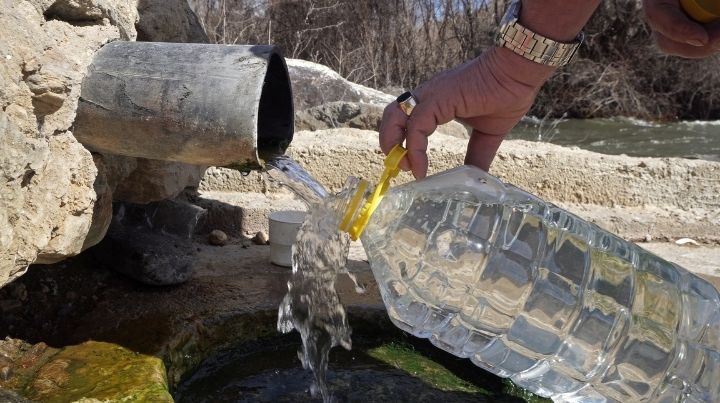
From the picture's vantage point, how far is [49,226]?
A: 6.24 ft

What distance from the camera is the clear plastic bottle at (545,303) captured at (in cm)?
202

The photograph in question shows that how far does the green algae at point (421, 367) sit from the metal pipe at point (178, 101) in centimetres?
123

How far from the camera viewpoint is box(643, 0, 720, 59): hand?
180 centimetres

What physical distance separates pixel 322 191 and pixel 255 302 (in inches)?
43.2

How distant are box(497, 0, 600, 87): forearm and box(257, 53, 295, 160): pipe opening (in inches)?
23.7

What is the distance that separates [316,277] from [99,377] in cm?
71

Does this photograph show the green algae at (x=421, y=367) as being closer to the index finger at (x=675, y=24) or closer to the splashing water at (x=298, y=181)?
the splashing water at (x=298, y=181)

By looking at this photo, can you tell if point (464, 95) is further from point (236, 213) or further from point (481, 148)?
point (236, 213)

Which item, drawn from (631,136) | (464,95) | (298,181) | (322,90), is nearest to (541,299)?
(464,95)

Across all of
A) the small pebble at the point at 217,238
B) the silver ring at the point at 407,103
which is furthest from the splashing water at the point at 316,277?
the small pebble at the point at 217,238

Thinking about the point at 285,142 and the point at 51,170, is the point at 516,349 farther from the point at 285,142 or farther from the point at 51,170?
the point at 51,170

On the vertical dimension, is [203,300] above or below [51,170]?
below

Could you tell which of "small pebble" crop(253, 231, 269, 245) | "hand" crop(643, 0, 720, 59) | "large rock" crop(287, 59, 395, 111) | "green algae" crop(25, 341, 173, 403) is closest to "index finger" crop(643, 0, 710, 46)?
"hand" crop(643, 0, 720, 59)

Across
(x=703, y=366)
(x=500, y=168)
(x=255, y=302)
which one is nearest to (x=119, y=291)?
(x=255, y=302)
